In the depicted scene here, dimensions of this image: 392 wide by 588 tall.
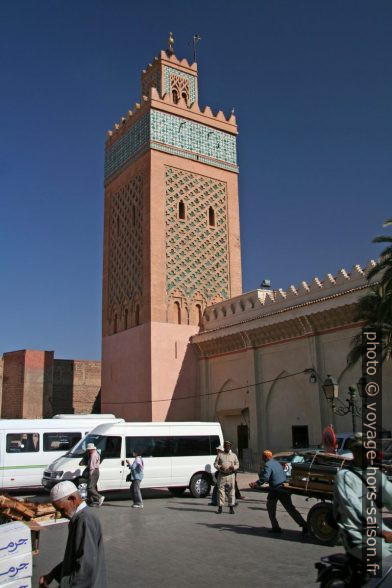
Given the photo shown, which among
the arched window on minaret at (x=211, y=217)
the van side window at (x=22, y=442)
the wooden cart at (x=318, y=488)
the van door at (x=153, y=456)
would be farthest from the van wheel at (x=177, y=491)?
the arched window on minaret at (x=211, y=217)

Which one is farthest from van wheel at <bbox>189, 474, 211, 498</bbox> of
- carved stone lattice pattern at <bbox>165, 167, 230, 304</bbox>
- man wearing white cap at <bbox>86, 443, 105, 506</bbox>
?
carved stone lattice pattern at <bbox>165, 167, 230, 304</bbox>

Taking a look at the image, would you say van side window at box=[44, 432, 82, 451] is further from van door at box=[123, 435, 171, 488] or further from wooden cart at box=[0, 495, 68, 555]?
wooden cart at box=[0, 495, 68, 555]

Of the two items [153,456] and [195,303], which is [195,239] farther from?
[153,456]

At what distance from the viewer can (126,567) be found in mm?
6277

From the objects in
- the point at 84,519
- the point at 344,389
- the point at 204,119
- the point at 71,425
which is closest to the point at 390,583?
the point at 84,519

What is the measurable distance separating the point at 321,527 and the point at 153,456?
19.0ft

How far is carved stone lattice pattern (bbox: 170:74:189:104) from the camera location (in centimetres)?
2534

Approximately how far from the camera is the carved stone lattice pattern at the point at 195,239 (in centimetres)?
2240

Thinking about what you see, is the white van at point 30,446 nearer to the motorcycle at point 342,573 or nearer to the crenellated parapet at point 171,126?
the motorcycle at point 342,573

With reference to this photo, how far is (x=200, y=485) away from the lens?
12961 millimetres

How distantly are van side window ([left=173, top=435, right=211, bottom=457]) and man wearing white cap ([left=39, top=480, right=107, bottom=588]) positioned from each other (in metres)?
9.71

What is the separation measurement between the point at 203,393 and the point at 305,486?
13.9 m

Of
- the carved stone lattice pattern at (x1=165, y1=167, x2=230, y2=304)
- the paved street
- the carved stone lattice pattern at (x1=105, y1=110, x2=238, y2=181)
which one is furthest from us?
the carved stone lattice pattern at (x1=105, y1=110, x2=238, y2=181)

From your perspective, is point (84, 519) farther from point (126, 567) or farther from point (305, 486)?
point (305, 486)
